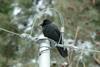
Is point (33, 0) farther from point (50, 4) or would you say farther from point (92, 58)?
point (92, 58)

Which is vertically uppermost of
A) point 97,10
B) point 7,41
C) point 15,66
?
point 97,10

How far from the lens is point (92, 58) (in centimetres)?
534

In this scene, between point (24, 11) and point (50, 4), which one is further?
point (24, 11)

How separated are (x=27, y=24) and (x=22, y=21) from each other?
0.10 m

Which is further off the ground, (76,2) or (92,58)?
(76,2)

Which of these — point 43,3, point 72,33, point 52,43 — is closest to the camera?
point 52,43

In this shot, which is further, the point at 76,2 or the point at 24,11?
the point at 24,11

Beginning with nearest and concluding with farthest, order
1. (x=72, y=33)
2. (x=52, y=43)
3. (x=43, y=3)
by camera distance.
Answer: (x=52, y=43) < (x=72, y=33) < (x=43, y=3)

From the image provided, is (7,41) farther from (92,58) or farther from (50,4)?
(92,58)

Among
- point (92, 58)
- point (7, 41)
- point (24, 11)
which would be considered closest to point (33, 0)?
point (24, 11)

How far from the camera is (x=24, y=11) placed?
5730mm

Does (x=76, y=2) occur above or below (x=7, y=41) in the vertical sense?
above

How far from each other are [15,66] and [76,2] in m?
1.15

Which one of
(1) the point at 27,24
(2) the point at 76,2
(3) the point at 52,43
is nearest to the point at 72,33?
(2) the point at 76,2
